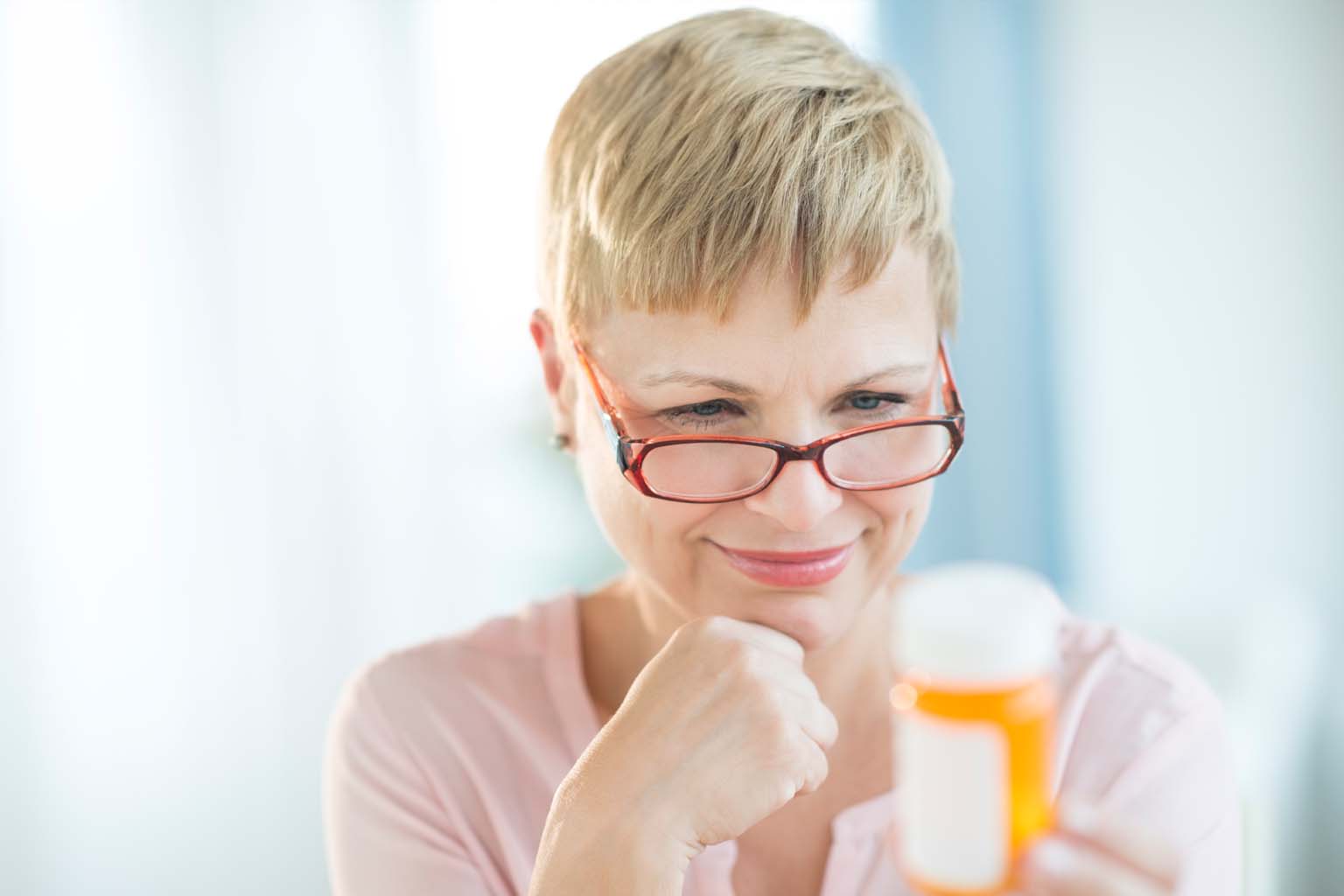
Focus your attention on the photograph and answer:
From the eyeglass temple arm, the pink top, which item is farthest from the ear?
the eyeglass temple arm

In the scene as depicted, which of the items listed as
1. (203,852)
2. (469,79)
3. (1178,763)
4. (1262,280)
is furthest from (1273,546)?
(203,852)

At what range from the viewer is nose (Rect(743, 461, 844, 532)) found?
3.60ft

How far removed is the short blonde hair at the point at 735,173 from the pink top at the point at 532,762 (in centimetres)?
45

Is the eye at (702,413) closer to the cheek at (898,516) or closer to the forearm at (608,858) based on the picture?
the cheek at (898,516)

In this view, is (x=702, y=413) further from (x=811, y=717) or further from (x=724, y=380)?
(x=811, y=717)

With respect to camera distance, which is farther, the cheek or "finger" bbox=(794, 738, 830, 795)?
the cheek

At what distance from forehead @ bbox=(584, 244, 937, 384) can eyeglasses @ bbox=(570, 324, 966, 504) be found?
56 millimetres

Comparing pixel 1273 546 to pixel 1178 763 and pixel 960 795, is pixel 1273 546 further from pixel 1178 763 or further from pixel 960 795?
pixel 960 795

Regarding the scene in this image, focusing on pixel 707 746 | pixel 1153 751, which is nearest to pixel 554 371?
pixel 707 746

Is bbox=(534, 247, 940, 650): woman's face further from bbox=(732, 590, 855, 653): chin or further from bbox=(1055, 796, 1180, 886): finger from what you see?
bbox=(1055, 796, 1180, 886): finger

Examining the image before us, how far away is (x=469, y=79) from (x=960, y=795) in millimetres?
2068

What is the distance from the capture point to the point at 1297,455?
257 centimetres

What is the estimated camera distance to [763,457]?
44.3 inches

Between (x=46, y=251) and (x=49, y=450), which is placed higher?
(x=46, y=251)
